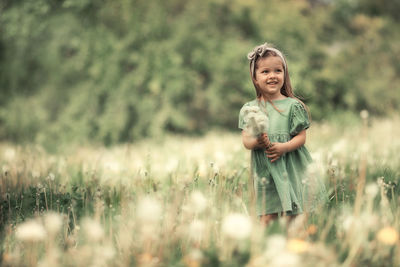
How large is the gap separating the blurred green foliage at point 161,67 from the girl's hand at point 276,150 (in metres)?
6.28

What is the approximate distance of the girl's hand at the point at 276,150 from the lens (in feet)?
7.60

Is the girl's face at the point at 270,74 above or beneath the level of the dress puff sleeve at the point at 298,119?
above

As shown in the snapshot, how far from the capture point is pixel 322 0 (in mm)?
11641

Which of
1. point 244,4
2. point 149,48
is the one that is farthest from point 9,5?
point 244,4

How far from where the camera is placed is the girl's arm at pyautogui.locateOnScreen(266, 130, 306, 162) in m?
2.32

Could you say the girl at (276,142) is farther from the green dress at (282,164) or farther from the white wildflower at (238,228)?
the white wildflower at (238,228)

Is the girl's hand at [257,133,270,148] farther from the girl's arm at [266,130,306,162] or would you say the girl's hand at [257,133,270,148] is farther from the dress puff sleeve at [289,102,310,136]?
the dress puff sleeve at [289,102,310,136]

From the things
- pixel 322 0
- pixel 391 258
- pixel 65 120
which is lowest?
pixel 391 258

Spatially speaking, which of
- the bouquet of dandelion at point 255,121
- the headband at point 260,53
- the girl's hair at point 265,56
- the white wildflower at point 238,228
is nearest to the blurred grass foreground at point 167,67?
the girl's hair at point 265,56

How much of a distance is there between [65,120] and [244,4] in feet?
17.2

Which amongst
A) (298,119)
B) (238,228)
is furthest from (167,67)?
(238,228)

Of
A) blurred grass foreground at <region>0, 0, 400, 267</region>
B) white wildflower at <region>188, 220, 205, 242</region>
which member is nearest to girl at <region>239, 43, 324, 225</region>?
white wildflower at <region>188, 220, 205, 242</region>

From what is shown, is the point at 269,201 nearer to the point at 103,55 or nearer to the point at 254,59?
the point at 254,59

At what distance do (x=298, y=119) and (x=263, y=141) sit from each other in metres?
0.34
